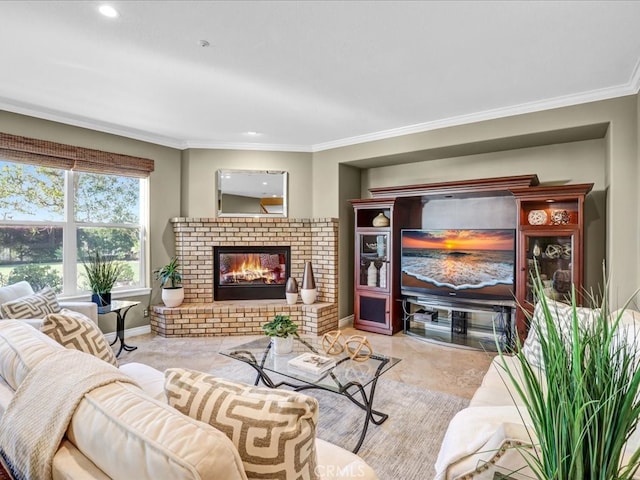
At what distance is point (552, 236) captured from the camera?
3527 mm

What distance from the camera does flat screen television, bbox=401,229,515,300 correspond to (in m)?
3.83

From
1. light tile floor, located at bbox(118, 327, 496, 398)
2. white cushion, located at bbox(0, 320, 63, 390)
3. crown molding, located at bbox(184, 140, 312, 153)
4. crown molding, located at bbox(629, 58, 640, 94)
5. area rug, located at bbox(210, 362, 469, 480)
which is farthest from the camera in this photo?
crown molding, located at bbox(184, 140, 312, 153)

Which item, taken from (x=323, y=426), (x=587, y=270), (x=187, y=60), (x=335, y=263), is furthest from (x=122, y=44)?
(x=587, y=270)

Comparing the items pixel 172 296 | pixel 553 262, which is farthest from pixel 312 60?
pixel 172 296

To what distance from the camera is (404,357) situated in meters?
3.73

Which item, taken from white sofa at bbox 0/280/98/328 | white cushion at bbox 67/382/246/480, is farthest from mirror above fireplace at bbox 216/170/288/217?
white cushion at bbox 67/382/246/480

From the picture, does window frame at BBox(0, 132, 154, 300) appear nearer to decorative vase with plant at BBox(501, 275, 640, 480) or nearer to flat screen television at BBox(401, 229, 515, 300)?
flat screen television at BBox(401, 229, 515, 300)

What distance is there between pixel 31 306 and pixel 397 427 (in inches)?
110

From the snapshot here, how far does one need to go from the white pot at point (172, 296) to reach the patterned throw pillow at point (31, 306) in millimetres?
1512

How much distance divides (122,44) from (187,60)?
15.9 inches

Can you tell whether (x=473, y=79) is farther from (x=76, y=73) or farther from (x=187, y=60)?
(x=76, y=73)

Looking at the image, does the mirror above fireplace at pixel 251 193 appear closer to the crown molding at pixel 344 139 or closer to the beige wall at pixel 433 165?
the beige wall at pixel 433 165

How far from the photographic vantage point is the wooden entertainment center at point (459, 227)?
3.51 metres

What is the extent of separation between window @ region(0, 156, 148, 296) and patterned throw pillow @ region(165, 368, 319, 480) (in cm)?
370
